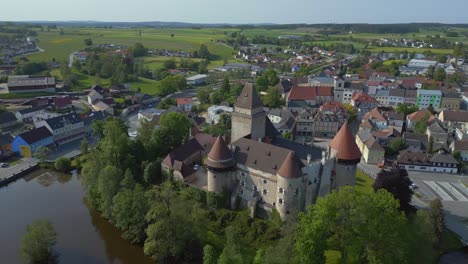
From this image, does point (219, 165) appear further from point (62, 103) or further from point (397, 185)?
point (62, 103)

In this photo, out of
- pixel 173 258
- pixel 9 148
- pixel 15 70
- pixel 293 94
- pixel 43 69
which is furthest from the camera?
pixel 43 69

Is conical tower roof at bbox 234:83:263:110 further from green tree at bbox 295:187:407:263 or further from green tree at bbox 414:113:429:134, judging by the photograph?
green tree at bbox 414:113:429:134

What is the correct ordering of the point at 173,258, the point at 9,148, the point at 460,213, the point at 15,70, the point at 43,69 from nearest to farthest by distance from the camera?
the point at 173,258 < the point at 460,213 < the point at 9,148 < the point at 15,70 < the point at 43,69

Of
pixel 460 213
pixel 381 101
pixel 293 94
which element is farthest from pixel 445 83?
pixel 460 213

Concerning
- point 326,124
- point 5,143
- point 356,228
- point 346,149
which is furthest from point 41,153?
point 326,124

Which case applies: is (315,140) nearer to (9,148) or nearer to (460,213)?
(460,213)

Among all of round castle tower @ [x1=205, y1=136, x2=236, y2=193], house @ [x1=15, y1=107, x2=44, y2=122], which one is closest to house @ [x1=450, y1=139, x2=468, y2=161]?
round castle tower @ [x1=205, y1=136, x2=236, y2=193]
